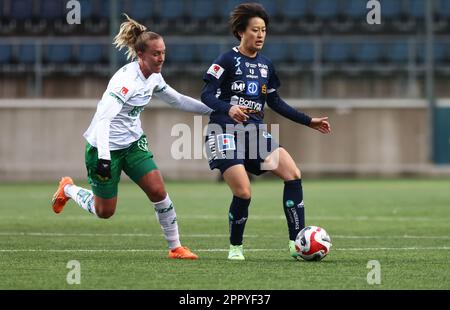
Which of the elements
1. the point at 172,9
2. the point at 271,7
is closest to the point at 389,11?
the point at 271,7

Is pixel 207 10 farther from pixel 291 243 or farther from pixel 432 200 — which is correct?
pixel 291 243

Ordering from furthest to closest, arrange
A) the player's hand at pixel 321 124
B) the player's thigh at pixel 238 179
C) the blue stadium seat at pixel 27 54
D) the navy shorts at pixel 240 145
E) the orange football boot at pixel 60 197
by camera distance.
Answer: the blue stadium seat at pixel 27 54 < the orange football boot at pixel 60 197 < the player's hand at pixel 321 124 < the navy shorts at pixel 240 145 < the player's thigh at pixel 238 179

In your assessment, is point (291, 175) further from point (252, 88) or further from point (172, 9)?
point (172, 9)

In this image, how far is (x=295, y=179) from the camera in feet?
31.6

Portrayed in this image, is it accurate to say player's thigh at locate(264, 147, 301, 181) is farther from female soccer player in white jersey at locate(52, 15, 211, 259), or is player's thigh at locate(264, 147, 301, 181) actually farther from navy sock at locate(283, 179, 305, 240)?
female soccer player in white jersey at locate(52, 15, 211, 259)

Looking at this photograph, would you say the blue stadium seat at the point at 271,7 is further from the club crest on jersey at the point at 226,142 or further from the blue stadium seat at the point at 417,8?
the club crest on jersey at the point at 226,142

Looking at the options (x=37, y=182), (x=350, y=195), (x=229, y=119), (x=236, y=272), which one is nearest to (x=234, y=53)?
(x=229, y=119)

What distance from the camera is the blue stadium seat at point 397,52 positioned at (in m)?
32.2

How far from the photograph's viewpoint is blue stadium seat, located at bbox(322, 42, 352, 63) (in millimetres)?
32469

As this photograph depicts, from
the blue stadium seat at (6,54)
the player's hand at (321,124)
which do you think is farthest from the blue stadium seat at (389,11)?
the player's hand at (321,124)

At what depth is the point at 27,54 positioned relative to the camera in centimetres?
3238

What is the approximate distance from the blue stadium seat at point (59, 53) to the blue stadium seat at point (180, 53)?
2869 mm

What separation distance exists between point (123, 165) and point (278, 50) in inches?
898
